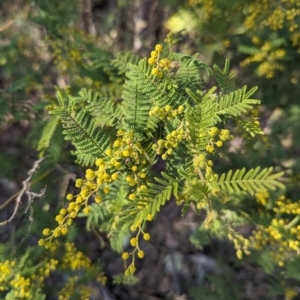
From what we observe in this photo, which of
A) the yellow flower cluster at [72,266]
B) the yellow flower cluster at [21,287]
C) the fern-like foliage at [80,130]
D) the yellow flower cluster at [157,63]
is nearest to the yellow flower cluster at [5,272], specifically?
the yellow flower cluster at [21,287]

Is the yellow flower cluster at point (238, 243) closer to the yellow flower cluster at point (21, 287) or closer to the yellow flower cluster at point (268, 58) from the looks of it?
the yellow flower cluster at point (21, 287)

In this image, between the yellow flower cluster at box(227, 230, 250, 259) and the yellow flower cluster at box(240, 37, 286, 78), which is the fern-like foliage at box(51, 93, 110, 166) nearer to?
the yellow flower cluster at box(227, 230, 250, 259)

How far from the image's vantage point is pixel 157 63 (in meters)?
1.64

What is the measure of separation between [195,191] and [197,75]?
0.67 meters

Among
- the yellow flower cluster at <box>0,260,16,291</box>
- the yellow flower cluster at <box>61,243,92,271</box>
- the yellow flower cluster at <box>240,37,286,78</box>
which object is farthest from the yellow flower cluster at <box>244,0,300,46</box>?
the yellow flower cluster at <box>0,260,16,291</box>

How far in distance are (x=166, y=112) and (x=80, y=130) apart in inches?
13.6

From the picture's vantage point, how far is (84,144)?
1.59 metres

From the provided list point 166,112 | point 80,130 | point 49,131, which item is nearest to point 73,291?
point 49,131

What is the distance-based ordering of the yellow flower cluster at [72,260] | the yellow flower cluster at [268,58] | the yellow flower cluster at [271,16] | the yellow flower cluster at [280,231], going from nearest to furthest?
1. the yellow flower cluster at [280,231]
2. the yellow flower cluster at [72,260]
3. the yellow flower cluster at [271,16]
4. the yellow flower cluster at [268,58]

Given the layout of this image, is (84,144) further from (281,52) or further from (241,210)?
(281,52)

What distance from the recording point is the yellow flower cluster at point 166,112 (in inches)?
61.6

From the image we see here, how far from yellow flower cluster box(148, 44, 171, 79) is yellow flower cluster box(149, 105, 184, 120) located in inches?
5.4

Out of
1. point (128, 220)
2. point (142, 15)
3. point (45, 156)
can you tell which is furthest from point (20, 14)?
point (128, 220)

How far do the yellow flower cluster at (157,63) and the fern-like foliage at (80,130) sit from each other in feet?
1.05
